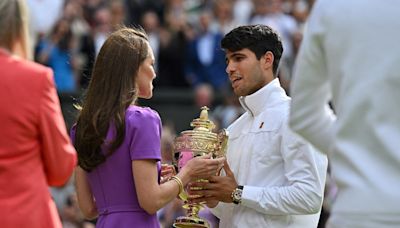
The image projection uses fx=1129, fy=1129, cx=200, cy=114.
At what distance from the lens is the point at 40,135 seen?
486 centimetres

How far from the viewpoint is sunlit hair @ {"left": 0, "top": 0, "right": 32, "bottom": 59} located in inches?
188

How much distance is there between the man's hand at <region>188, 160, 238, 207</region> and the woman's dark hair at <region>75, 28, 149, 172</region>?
0.66 meters

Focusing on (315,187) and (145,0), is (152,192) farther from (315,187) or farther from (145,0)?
(145,0)

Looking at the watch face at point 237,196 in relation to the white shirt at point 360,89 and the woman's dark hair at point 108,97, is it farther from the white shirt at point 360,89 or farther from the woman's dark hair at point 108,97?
the white shirt at point 360,89

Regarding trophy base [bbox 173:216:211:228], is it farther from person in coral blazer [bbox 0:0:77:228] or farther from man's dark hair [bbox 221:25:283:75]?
person in coral blazer [bbox 0:0:77:228]

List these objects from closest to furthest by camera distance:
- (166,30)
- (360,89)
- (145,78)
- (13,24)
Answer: (360,89) < (13,24) < (145,78) < (166,30)

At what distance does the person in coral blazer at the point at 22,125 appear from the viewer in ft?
15.7

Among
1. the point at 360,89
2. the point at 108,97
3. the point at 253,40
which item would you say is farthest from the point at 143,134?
the point at 360,89

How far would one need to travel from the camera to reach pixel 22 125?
4.79 metres

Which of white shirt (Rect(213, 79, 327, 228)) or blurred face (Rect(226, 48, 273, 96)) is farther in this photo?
blurred face (Rect(226, 48, 273, 96))

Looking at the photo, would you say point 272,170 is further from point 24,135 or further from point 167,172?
point 24,135

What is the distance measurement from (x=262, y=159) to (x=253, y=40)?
0.70 metres

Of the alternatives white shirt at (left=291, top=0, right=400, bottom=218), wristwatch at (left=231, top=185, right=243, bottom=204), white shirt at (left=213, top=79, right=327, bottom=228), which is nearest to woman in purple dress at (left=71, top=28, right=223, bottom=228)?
wristwatch at (left=231, top=185, right=243, bottom=204)

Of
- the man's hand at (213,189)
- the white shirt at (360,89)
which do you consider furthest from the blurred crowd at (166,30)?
the white shirt at (360,89)
